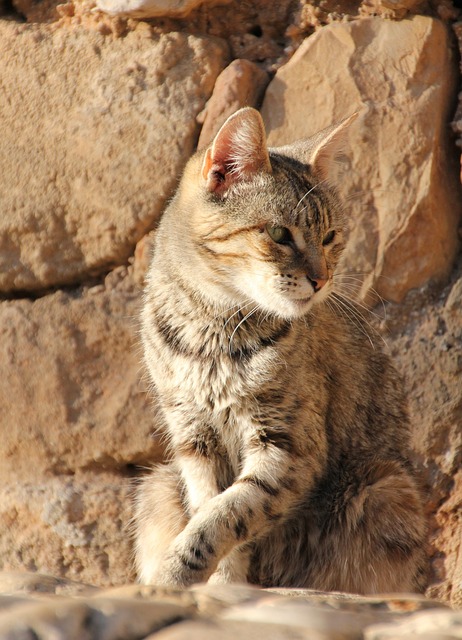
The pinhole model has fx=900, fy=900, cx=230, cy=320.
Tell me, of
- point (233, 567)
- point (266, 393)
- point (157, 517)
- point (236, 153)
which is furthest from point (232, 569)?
point (236, 153)

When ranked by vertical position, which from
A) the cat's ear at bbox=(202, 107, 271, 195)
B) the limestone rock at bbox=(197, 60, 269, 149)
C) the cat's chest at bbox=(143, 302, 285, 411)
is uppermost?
the cat's ear at bbox=(202, 107, 271, 195)

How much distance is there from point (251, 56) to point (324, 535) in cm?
252

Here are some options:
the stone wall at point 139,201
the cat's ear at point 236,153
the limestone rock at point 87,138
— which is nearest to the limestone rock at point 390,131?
the stone wall at point 139,201

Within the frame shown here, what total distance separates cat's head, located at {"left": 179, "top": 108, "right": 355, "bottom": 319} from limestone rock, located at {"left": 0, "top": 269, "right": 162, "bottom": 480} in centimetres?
127

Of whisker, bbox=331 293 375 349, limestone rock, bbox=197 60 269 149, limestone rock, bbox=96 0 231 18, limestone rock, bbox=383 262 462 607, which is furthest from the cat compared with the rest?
limestone rock, bbox=96 0 231 18

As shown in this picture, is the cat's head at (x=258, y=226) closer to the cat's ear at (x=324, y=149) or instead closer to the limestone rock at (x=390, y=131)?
the cat's ear at (x=324, y=149)

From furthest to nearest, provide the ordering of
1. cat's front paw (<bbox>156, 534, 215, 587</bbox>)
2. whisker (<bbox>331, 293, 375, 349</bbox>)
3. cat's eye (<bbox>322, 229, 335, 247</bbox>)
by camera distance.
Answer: whisker (<bbox>331, 293, 375, 349</bbox>), cat's eye (<bbox>322, 229, 335, 247</bbox>), cat's front paw (<bbox>156, 534, 215, 587</bbox>)

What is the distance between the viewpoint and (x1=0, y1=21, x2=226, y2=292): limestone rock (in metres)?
4.62

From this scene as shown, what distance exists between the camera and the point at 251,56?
473 centimetres

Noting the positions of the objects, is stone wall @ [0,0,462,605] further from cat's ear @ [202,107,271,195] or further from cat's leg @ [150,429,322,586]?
cat's leg @ [150,429,322,586]

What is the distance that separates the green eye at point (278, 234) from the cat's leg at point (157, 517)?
121cm

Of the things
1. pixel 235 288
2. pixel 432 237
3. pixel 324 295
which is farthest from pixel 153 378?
pixel 432 237

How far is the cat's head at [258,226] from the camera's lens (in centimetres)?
335

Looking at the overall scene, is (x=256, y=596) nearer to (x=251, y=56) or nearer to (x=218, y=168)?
(x=218, y=168)
